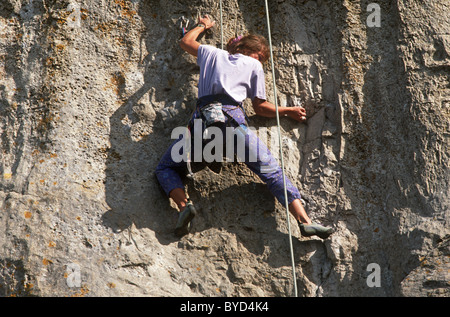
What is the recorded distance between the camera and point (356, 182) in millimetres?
5418

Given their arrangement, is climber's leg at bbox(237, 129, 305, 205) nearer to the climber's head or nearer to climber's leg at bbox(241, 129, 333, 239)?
climber's leg at bbox(241, 129, 333, 239)

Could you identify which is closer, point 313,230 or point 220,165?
point 313,230

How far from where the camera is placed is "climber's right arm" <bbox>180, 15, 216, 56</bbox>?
5.59 metres

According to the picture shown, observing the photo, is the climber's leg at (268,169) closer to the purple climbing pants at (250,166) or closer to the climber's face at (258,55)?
the purple climbing pants at (250,166)

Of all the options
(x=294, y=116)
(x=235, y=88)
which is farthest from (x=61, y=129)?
(x=294, y=116)

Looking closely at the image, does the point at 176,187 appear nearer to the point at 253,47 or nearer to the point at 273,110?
the point at 273,110

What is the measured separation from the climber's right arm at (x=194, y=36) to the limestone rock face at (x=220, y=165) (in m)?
0.10

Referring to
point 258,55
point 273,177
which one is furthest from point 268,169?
point 258,55

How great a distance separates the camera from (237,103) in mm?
5359

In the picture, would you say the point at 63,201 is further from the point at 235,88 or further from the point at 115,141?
the point at 235,88

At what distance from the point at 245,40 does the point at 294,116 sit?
763 mm

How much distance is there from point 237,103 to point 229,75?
232 mm

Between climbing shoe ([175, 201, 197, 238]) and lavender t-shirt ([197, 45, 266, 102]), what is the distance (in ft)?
3.07

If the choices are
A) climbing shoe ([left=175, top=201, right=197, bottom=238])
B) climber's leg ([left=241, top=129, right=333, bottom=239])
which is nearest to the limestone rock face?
climbing shoe ([left=175, top=201, right=197, bottom=238])
